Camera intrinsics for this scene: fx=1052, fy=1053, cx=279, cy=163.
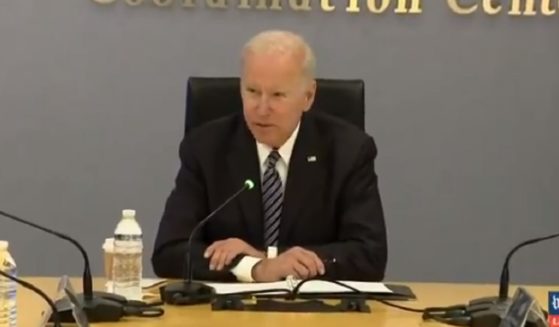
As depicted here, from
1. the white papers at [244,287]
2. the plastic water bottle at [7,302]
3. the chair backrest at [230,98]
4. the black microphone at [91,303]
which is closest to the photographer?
the plastic water bottle at [7,302]

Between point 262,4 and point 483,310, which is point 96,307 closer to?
point 483,310

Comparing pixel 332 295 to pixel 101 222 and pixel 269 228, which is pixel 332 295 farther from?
pixel 101 222

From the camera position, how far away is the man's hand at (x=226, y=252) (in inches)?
109

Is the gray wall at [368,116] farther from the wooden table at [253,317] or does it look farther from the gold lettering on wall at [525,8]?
the wooden table at [253,317]

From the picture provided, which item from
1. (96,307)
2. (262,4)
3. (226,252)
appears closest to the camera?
(96,307)

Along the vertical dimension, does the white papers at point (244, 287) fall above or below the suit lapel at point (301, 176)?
below

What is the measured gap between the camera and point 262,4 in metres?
4.01

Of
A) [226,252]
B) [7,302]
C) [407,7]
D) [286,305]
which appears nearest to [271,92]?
[226,252]

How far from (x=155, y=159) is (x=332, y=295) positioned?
Result: 1.74 meters

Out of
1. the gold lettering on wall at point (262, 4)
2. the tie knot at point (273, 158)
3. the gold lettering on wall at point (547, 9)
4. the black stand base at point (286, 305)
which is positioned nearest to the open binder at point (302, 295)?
the black stand base at point (286, 305)

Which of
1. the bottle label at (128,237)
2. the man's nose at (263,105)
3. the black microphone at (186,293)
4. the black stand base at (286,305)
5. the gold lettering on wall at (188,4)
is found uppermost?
the gold lettering on wall at (188,4)

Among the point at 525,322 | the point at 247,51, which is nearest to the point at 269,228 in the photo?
the point at 247,51

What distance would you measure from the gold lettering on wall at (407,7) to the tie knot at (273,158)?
45.6 inches

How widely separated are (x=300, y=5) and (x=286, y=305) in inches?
72.2
